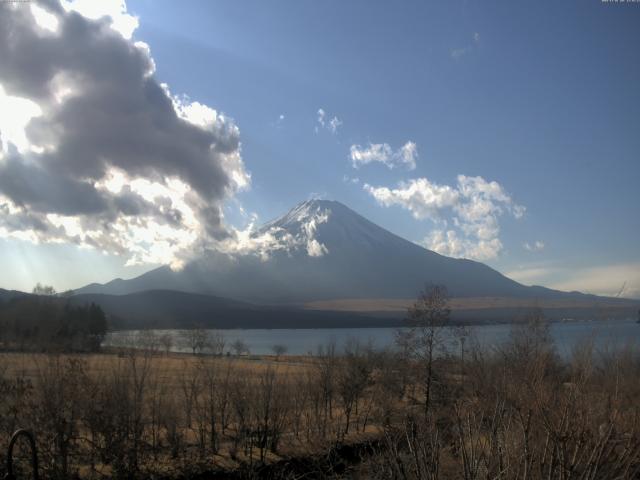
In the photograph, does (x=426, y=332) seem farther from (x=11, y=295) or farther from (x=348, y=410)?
(x=11, y=295)

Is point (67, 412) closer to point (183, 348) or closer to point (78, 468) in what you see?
point (78, 468)

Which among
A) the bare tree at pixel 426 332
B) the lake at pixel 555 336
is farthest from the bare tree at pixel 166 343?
the bare tree at pixel 426 332

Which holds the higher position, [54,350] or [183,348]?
[54,350]

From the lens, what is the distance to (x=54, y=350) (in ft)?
47.7

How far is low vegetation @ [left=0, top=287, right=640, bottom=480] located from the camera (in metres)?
5.38

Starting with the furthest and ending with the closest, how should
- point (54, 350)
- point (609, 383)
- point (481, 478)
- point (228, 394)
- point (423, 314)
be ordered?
point (423, 314), point (228, 394), point (54, 350), point (609, 383), point (481, 478)

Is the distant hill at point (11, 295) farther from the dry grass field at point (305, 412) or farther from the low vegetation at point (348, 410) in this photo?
the low vegetation at point (348, 410)

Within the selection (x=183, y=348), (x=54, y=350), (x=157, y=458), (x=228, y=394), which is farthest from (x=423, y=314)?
(x=183, y=348)

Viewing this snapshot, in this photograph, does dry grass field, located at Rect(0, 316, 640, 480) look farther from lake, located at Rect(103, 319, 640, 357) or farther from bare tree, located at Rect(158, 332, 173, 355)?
bare tree, located at Rect(158, 332, 173, 355)

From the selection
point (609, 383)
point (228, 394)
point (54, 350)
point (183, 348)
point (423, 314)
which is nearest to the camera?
point (609, 383)

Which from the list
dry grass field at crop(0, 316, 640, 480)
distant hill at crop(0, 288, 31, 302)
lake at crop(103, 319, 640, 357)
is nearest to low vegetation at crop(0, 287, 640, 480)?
dry grass field at crop(0, 316, 640, 480)

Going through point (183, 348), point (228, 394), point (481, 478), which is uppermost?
point (481, 478)

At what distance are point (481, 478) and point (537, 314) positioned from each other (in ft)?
80.5

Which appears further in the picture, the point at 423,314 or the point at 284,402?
the point at 423,314
